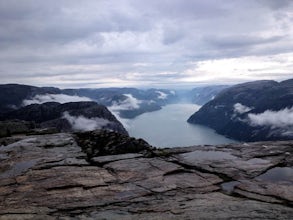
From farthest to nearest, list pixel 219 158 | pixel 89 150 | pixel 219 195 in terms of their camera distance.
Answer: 1. pixel 89 150
2. pixel 219 158
3. pixel 219 195

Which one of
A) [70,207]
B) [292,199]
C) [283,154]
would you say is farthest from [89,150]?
[292,199]

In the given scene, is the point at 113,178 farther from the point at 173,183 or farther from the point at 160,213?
the point at 160,213

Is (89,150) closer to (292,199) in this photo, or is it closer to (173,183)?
(173,183)

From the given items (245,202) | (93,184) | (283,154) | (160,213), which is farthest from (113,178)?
(283,154)

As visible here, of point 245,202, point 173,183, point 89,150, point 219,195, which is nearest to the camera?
point 245,202

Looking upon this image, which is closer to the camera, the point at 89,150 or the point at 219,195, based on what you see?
the point at 219,195

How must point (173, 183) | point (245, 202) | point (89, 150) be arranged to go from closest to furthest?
point (245, 202) < point (173, 183) < point (89, 150)
